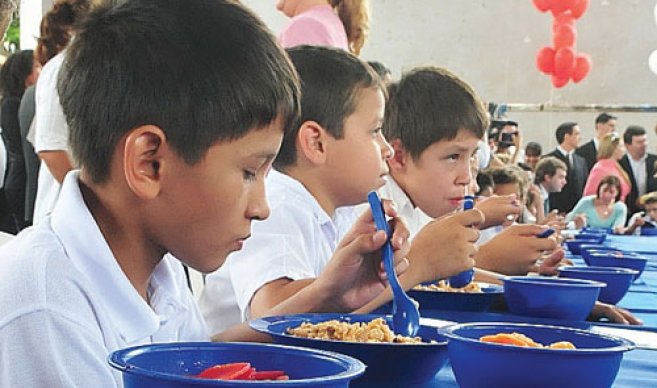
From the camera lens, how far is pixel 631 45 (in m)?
9.88

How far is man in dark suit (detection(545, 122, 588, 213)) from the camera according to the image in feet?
27.3

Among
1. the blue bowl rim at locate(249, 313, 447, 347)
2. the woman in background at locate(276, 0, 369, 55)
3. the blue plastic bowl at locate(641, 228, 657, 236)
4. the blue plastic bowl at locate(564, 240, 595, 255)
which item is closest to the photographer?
the blue bowl rim at locate(249, 313, 447, 347)

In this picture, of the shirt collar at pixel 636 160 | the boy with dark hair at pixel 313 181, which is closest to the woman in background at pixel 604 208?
the shirt collar at pixel 636 160

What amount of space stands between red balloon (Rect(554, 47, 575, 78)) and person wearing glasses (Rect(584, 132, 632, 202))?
73cm

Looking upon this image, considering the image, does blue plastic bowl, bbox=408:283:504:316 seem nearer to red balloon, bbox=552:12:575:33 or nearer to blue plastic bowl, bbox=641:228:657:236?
blue plastic bowl, bbox=641:228:657:236

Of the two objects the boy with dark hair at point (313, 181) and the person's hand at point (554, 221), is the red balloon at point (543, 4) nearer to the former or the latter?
the person's hand at point (554, 221)

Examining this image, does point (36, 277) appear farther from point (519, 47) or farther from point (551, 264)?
point (519, 47)

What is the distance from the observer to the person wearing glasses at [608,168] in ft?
25.5

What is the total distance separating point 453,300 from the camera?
1504 millimetres

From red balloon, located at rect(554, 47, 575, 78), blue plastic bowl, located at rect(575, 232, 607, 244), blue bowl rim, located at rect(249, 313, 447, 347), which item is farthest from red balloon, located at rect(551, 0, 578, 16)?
blue bowl rim, located at rect(249, 313, 447, 347)

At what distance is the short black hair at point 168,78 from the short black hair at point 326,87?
714 mm

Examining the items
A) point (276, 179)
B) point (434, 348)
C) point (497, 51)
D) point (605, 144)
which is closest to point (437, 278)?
point (276, 179)

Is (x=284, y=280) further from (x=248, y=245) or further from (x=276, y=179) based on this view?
(x=276, y=179)

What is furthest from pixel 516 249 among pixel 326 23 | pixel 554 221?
pixel 554 221
